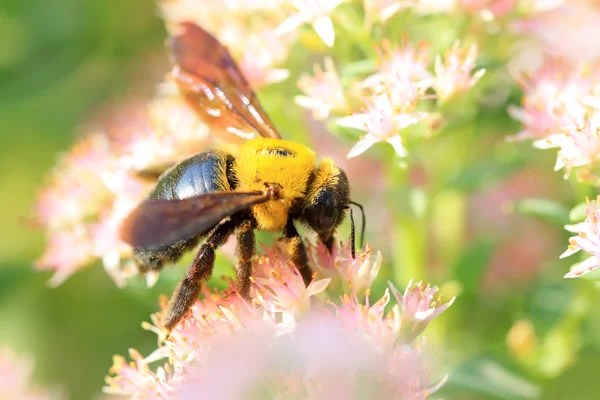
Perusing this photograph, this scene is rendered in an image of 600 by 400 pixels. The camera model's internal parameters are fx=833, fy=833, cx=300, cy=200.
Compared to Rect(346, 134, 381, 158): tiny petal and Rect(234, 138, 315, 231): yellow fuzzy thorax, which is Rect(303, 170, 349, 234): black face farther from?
Rect(346, 134, 381, 158): tiny petal

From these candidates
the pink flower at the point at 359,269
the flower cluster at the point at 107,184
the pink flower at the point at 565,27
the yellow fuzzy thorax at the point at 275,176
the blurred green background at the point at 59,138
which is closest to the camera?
the yellow fuzzy thorax at the point at 275,176

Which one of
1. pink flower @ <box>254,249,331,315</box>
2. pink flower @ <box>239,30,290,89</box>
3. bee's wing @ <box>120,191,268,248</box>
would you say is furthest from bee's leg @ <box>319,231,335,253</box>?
pink flower @ <box>239,30,290,89</box>

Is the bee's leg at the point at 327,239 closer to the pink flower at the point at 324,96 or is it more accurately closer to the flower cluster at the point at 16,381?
the pink flower at the point at 324,96

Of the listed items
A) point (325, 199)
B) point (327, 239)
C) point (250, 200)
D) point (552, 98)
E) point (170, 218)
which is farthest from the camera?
point (552, 98)

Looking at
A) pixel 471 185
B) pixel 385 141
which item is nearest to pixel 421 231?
pixel 471 185

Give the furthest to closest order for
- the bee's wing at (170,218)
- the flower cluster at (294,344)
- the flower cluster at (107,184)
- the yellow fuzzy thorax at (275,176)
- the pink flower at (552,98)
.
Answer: the flower cluster at (107,184)
the pink flower at (552,98)
the yellow fuzzy thorax at (275,176)
the flower cluster at (294,344)
the bee's wing at (170,218)

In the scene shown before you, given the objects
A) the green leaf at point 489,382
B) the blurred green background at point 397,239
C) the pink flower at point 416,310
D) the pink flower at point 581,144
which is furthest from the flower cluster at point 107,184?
the pink flower at point 581,144

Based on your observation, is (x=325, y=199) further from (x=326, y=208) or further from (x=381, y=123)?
(x=381, y=123)

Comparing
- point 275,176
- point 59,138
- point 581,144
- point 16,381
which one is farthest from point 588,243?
point 59,138
